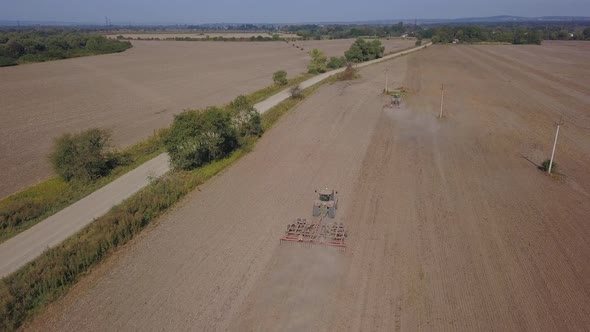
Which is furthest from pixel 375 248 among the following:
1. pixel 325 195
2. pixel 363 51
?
pixel 363 51

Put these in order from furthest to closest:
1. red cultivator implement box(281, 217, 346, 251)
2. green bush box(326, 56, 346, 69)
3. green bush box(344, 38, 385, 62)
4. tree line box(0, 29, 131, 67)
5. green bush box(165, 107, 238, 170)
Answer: green bush box(344, 38, 385, 62) → tree line box(0, 29, 131, 67) → green bush box(326, 56, 346, 69) → green bush box(165, 107, 238, 170) → red cultivator implement box(281, 217, 346, 251)

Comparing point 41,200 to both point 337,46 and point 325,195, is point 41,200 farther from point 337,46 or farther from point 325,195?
point 337,46

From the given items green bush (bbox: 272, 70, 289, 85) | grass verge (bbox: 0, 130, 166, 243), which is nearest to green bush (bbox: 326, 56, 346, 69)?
green bush (bbox: 272, 70, 289, 85)

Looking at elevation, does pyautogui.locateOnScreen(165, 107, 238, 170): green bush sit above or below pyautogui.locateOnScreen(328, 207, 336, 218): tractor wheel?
above

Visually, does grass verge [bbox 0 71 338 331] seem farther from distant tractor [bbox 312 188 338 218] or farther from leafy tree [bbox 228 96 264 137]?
leafy tree [bbox 228 96 264 137]

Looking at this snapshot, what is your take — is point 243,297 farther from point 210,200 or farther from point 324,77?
point 324,77

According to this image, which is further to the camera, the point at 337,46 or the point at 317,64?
the point at 337,46

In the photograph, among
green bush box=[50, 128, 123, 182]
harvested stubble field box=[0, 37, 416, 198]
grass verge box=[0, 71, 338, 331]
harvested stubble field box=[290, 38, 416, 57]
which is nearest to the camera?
grass verge box=[0, 71, 338, 331]
